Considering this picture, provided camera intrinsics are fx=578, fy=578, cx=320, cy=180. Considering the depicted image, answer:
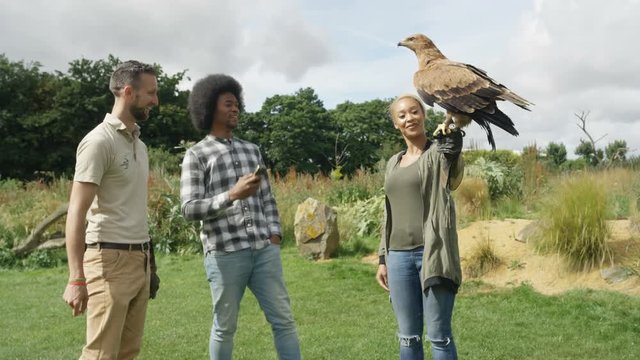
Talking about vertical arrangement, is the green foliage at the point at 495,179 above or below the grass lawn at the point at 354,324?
above

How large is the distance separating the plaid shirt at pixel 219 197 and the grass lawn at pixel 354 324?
6.30 feet

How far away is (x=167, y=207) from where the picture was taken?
10.8 metres

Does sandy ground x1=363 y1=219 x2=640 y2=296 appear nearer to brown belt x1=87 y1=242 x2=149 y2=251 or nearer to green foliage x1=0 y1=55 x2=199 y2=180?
brown belt x1=87 y1=242 x2=149 y2=251

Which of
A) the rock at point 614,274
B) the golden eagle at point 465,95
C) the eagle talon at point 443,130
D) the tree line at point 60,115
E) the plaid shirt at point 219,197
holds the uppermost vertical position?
the tree line at point 60,115

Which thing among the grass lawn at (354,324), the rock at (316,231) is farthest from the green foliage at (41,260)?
the rock at (316,231)

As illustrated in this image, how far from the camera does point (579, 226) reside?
21.1 feet

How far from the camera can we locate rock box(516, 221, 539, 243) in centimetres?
716

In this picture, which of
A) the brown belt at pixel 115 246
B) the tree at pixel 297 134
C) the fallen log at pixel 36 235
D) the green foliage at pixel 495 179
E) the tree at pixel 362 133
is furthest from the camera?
the tree at pixel 362 133

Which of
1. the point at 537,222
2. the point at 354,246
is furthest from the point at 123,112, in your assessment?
the point at 354,246

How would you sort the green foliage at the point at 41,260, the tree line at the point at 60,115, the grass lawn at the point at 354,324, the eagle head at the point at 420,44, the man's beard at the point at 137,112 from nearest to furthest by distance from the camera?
the man's beard at the point at 137,112 → the eagle head at the point at 420,44 → the grass lawn at the point at 354,324 → the green foliage at the point at 41,260 → the tree line at the point at 60,115

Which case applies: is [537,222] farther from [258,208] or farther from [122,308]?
[122,308]

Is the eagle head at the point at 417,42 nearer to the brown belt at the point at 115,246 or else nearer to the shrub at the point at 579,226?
the brown belt at the point at 115,246

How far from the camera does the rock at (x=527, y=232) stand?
23.5 ft

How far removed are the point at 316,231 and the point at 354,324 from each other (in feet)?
10.9
